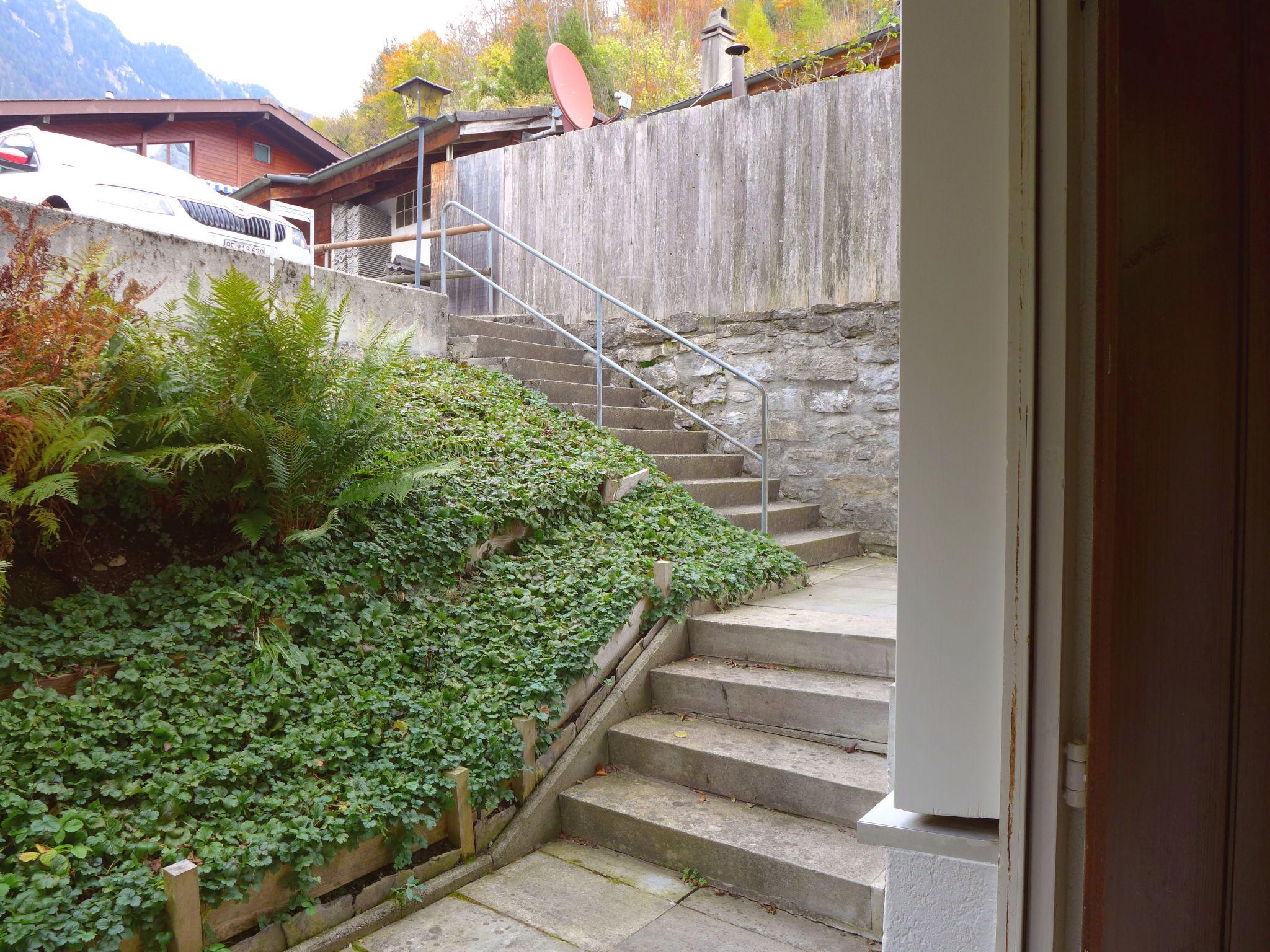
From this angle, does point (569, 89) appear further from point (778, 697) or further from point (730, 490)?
point (778, 697)

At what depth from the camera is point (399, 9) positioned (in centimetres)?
4294

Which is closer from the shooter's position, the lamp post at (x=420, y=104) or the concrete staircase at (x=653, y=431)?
the concrete staircase at (x=653, y=431)

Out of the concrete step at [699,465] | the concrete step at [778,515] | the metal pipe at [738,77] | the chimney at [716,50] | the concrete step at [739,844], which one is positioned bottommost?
the concrete step at [739,844]

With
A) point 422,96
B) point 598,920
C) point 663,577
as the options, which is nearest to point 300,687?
point 598,920

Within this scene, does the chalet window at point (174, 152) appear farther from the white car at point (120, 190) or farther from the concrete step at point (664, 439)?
the concrete step at point (664, 439)

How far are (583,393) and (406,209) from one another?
742cm

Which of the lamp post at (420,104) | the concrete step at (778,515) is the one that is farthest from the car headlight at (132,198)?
the concrete step at (778,515)

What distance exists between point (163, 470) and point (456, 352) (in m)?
3.59

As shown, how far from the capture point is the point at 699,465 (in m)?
6.39

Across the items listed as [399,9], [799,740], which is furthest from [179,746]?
[399,9]

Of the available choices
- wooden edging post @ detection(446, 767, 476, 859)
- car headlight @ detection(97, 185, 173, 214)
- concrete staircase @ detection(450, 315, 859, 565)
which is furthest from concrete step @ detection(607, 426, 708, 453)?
car headlight @ detection(97, 185, 173, 214)

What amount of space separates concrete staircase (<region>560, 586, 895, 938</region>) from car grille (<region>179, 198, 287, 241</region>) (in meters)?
5.97

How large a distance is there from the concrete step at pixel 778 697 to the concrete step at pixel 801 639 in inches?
1.7

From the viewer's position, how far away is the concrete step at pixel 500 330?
22.2 feet
